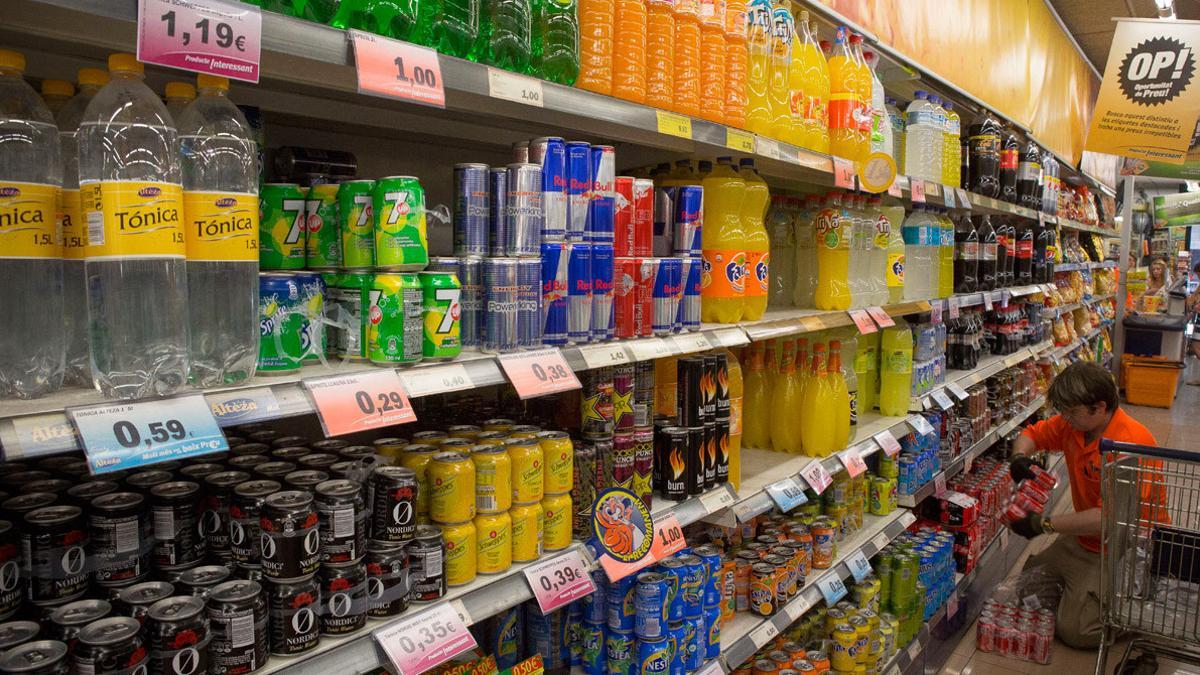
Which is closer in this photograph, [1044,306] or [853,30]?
[853,30]

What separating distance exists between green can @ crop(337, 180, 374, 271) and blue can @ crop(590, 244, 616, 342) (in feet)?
1.65

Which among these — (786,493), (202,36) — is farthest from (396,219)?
(786,493)

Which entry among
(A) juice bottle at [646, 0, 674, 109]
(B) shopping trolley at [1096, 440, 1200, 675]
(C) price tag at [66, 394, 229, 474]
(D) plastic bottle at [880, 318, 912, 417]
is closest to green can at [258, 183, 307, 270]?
(C) price tag at [66, 394, 229, 474]

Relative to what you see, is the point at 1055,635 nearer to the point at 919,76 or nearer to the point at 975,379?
the point at 975,379

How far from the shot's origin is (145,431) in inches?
38.0

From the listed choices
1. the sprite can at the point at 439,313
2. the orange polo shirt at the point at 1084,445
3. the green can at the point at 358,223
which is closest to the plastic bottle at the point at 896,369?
the orange polo shirt at the point at 1084,445

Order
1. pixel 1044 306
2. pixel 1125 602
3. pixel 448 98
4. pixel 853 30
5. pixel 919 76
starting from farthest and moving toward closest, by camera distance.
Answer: pixel 1044 306
pixel 919 76
pixel 853 30
pixel 1125 602
pixel 448 98

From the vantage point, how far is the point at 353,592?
4.22ft

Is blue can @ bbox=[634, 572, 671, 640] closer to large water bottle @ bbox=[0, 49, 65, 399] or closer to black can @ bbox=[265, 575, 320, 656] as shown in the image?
black can @ bbox=[265, 575, 320, 656]

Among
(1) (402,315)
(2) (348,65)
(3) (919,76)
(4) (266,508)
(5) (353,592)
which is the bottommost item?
(5) (353,592)

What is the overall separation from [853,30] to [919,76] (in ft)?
2.52

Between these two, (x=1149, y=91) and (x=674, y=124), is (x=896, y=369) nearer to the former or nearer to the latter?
(x=674, y=124)

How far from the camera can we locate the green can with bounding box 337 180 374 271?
54.1 inches

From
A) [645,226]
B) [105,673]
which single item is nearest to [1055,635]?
[645,226]
